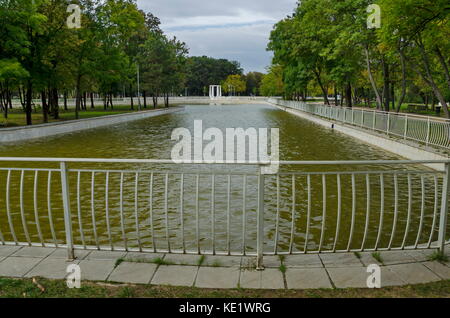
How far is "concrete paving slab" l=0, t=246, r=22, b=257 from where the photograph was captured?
15.6 ft

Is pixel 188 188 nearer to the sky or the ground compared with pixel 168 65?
nearer to the ground

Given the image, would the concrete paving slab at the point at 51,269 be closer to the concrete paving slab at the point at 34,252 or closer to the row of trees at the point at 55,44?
the concrete paving slab at the point at 34,252

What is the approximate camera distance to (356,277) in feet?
Result: 13.3

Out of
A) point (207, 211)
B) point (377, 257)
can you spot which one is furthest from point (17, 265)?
point (377, 257)

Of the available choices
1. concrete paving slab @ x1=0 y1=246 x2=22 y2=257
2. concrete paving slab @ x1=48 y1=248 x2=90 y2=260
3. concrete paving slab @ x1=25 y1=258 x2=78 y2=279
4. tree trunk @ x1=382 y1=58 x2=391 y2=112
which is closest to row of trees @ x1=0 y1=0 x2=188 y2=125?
concrete paving slab @ x1=0 y1=246 x2=22 y2=257

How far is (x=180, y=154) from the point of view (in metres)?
15.3

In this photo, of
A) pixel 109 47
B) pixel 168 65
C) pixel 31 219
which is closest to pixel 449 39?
pixel 31 219

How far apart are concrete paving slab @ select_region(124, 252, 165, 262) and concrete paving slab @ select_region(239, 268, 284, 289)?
1.15m

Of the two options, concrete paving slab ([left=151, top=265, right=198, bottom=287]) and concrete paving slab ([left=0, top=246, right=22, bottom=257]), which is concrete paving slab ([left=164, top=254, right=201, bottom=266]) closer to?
concrete paving slab ([left=151, top=265, right=198, bottom=287])

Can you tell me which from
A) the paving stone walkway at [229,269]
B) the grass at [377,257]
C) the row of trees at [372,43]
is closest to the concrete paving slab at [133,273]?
the paving stone walkway at [229,269]

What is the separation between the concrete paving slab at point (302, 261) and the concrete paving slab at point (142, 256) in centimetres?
159

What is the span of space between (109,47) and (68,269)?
30.8 m

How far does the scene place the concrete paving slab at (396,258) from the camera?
4465mm
